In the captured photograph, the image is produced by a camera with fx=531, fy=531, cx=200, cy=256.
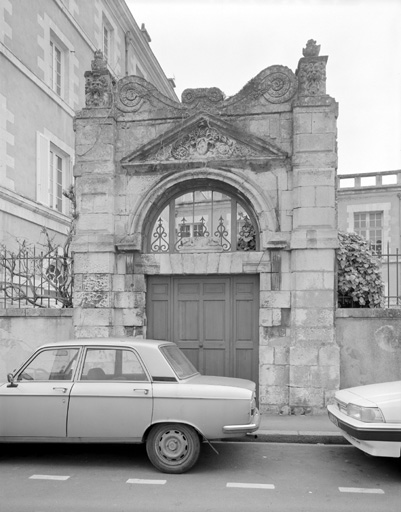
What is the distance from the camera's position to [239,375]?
9078 millimetres

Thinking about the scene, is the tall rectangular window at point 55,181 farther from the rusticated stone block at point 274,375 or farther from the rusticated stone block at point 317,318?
the rusticated stone block at point 317,318

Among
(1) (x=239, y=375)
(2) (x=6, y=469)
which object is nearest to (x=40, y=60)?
(1) (x=239, y=375)

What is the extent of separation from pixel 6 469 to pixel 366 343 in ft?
18.8

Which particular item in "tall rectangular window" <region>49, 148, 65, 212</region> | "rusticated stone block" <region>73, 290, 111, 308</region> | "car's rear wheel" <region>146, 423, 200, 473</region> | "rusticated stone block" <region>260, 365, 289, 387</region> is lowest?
"car's rear wheel" <region>146, 423, 200, 473</region>

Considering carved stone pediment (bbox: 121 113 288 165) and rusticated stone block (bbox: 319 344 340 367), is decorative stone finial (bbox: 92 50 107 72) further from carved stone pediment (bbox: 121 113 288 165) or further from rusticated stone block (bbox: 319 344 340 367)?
rusticated stone block (bbox: 319 344 340 367)

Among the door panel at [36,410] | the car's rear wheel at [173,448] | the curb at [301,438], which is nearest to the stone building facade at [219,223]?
the curb at [301,438]

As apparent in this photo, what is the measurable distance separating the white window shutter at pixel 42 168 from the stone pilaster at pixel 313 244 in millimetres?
8978

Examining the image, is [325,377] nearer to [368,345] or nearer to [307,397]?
[307,397]

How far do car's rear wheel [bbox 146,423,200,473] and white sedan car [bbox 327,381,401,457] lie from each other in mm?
1741

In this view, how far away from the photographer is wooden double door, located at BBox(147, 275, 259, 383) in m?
9.07

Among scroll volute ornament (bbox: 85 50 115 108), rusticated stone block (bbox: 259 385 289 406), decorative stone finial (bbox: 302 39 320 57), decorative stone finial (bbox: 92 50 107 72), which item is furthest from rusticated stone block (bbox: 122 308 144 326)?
decorative stone finial (bbox: 302 39 320 57)

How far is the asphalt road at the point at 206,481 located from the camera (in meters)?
5.06

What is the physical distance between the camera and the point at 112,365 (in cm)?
624

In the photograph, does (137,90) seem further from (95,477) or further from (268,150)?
(95,477)
